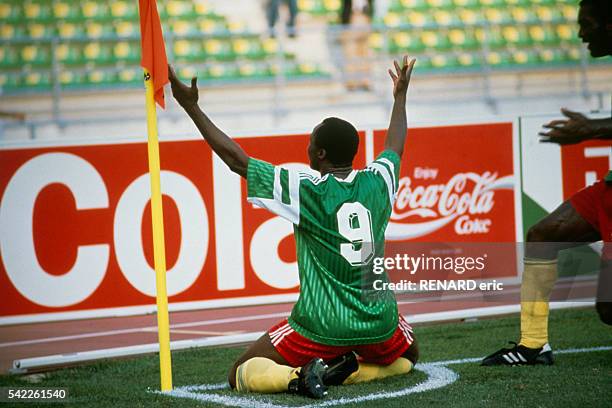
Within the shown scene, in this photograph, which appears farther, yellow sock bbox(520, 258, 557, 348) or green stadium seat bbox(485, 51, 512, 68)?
green stadium seat bbox(485, 51, 512, 68)

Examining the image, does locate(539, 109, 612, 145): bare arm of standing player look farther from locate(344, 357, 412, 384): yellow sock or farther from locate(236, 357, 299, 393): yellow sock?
locate(236, 357, 299, 393): yellow sock

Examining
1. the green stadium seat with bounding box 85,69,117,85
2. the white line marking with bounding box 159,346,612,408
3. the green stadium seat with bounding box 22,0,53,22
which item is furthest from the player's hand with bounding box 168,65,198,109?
the green stadium seat with bounding box 22,0,53,22

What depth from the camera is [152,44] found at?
201 inches

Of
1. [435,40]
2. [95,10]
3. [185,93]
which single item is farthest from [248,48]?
[185,93]

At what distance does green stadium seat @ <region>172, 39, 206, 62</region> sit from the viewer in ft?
50.2

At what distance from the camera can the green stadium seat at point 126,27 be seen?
15.7 m

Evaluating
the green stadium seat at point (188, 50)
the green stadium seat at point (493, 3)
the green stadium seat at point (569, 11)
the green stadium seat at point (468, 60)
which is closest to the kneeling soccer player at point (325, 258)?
the green stadium seat at point (188, 50)

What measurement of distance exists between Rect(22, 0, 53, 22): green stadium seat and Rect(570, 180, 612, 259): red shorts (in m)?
12.1

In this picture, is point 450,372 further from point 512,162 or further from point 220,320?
point 512,162

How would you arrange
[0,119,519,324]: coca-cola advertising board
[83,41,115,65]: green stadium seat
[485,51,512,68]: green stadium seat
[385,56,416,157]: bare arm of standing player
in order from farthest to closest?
[485,51,512,68]: green stadium seat < [83,41,115,65]: green stadium seat < [0,119,519,324]: coca-cola advertising board < [385,56,416,157]: bare arm of standing player

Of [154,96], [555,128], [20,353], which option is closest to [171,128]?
[20,353]

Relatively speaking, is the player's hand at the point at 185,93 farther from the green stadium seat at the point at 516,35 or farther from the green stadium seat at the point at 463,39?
the green stadium seat at the point at 516,35

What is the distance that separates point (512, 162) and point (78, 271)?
171 inches

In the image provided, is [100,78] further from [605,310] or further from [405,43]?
[605,310]
